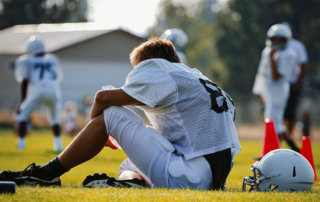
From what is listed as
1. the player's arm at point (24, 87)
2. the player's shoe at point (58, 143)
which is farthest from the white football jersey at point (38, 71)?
the player's shoe at point (58, 143)

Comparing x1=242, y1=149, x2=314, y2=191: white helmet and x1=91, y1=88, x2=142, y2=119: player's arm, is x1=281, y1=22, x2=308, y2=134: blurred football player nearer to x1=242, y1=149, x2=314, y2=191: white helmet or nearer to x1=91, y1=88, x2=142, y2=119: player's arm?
x1=242, y1=149, x2=314, y2=191: white helmet

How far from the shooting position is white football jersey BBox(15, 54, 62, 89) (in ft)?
33.0

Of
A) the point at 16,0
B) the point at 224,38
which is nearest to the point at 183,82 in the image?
the point at 224,38

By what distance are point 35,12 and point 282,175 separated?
57.6 m

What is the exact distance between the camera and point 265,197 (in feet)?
9.63

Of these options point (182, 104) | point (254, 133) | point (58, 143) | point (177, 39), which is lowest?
point (254, 133)

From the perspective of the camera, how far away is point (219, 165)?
3.33 meters

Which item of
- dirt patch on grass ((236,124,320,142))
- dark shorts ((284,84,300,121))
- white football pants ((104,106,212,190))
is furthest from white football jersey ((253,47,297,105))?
dirt patch on grass ((236,124,320,142))

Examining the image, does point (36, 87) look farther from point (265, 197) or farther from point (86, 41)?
point (86, 41)

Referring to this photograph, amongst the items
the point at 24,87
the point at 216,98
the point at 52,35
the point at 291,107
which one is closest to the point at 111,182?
the point at 216,98

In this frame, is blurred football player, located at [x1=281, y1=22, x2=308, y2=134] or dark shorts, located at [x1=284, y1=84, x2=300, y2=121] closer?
blurred football player, located at [x1=281, y1=22, x2=308, y2=134]

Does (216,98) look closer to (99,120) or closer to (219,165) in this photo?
(219,165)

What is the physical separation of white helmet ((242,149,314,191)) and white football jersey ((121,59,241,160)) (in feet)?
1.18

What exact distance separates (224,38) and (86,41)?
11.7m
